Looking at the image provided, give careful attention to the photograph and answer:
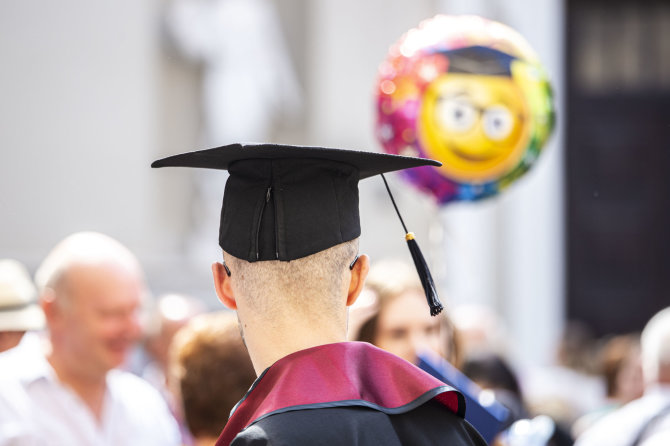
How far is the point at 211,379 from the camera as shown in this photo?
98.6 inches

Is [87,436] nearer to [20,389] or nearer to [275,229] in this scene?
[20,389]

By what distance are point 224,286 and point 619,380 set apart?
3.69 m

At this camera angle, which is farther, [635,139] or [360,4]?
[635,139]

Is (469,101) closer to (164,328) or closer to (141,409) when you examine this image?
(141,409)

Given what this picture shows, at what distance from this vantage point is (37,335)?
10.3 ft

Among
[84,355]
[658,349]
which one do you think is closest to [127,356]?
[84,355]

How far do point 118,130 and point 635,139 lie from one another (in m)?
5.05

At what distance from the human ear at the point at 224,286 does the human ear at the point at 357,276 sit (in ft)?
0.69

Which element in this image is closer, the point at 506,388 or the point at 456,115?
the point at 456,115

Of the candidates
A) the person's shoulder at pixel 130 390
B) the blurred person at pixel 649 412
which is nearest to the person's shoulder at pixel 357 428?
the person's shoulder at pixel 130 390

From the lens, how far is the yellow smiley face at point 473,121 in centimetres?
307

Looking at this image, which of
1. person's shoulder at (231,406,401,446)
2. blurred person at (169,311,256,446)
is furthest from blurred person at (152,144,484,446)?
blurred person at (169,311,256,446)

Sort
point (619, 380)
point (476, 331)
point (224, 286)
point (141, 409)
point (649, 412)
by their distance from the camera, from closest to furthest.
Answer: point (224, 286), point (141, 409), point (649, 412), point (619, 380), point (476, 331)

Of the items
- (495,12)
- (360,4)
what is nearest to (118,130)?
(360,4)
